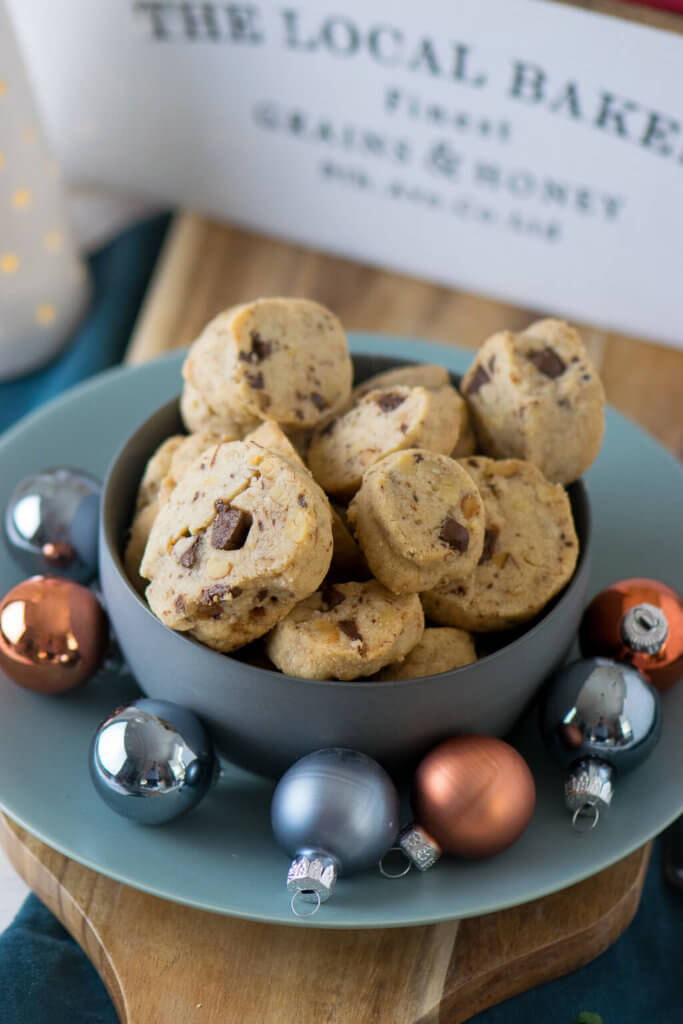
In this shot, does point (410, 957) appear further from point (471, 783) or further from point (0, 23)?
point (0, 23)

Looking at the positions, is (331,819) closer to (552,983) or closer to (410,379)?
(552,983)

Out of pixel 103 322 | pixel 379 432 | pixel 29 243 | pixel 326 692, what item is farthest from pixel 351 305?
pixel 326 692

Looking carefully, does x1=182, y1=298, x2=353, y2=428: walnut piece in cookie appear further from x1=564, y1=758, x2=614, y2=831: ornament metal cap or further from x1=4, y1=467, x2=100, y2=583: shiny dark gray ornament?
x1=564, y1=758, x2=614, y2=831: ornament metal cap

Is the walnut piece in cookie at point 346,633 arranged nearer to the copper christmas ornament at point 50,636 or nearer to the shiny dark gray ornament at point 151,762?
the shiny dark gray ornament at point 151,762

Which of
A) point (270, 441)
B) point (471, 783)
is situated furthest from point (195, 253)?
point (471, 783)

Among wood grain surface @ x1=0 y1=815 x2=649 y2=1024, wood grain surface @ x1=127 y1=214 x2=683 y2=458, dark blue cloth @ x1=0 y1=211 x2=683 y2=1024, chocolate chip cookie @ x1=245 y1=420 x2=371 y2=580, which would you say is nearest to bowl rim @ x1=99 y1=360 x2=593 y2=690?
chocolate chip cookie @ x1=245 y1=420 x2=371 y2=580

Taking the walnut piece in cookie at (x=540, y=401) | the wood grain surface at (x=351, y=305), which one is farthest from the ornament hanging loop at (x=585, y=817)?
the wood grain surface at (x=351, y=305)
